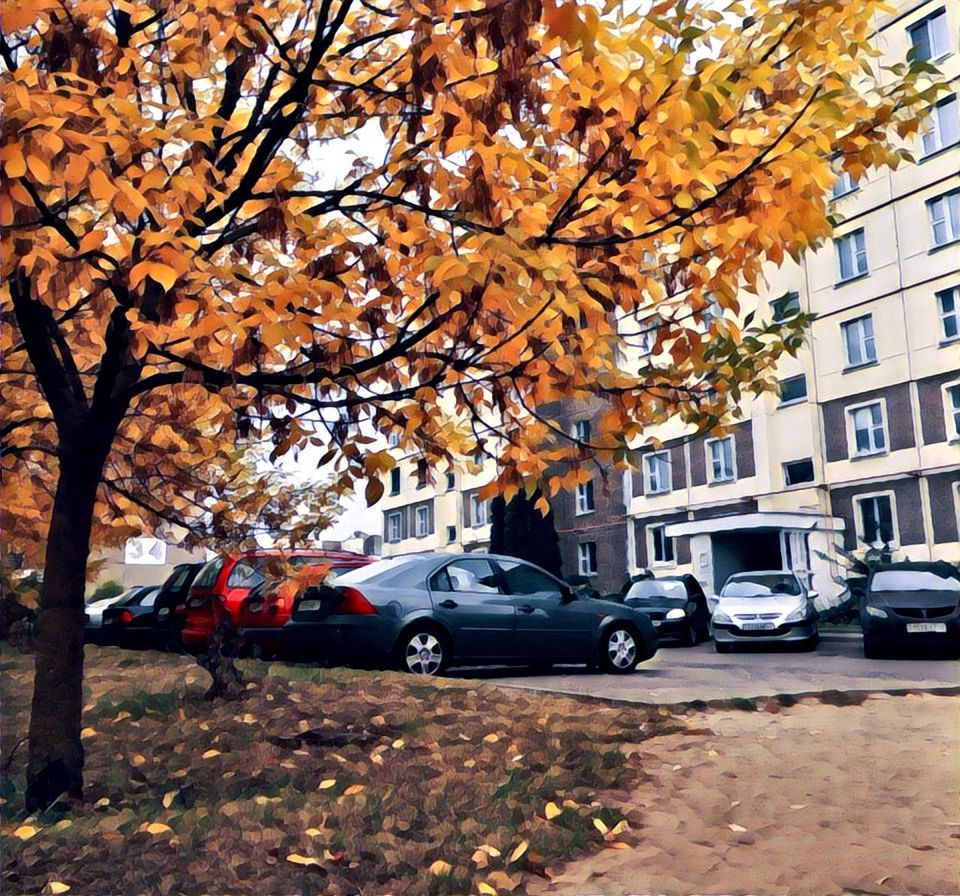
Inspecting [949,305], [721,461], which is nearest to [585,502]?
[721,461]

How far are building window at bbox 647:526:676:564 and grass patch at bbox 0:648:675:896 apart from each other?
22.0m

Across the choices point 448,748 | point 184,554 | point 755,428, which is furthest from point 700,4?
point 755,428

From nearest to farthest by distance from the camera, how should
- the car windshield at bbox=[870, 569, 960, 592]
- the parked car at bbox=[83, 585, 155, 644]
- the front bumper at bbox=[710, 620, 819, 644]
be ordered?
1. the parked car at bbox=[83, 585, 155, 644]
2. the car windshield at bbox=[870, 569, 960, 592]
3. the front bumper at bbox=[710, 620, 819, 644]

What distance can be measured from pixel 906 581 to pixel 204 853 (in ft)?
29.0

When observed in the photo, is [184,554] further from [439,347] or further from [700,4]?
[700,4]

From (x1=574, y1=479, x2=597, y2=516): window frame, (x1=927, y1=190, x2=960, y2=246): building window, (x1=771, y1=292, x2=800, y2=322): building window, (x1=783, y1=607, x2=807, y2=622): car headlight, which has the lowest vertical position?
(x1=783, y1=607, x2=807, y2=622): car headlight

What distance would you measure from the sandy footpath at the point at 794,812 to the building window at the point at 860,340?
3079mm

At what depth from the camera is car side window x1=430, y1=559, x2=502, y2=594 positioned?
1032 cm

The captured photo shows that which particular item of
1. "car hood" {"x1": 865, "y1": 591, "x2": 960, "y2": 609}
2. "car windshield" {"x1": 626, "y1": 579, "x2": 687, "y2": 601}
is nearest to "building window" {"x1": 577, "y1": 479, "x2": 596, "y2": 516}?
"car windshield" {"x1": 626, "y1": 579, "x2": 687, "y2": 601}

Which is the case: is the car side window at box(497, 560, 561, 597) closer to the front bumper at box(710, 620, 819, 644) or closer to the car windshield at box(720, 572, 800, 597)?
the front bumper at box(710, 620, 819, 644)

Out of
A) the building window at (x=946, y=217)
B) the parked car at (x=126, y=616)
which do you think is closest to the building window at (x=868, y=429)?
the building window at (x=946, y=217)

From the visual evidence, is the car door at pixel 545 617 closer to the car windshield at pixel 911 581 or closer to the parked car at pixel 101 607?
the car windshield at pixel 911 581

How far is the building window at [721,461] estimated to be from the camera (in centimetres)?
2174

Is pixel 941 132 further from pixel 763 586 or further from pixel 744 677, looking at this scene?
pixel 763 586
